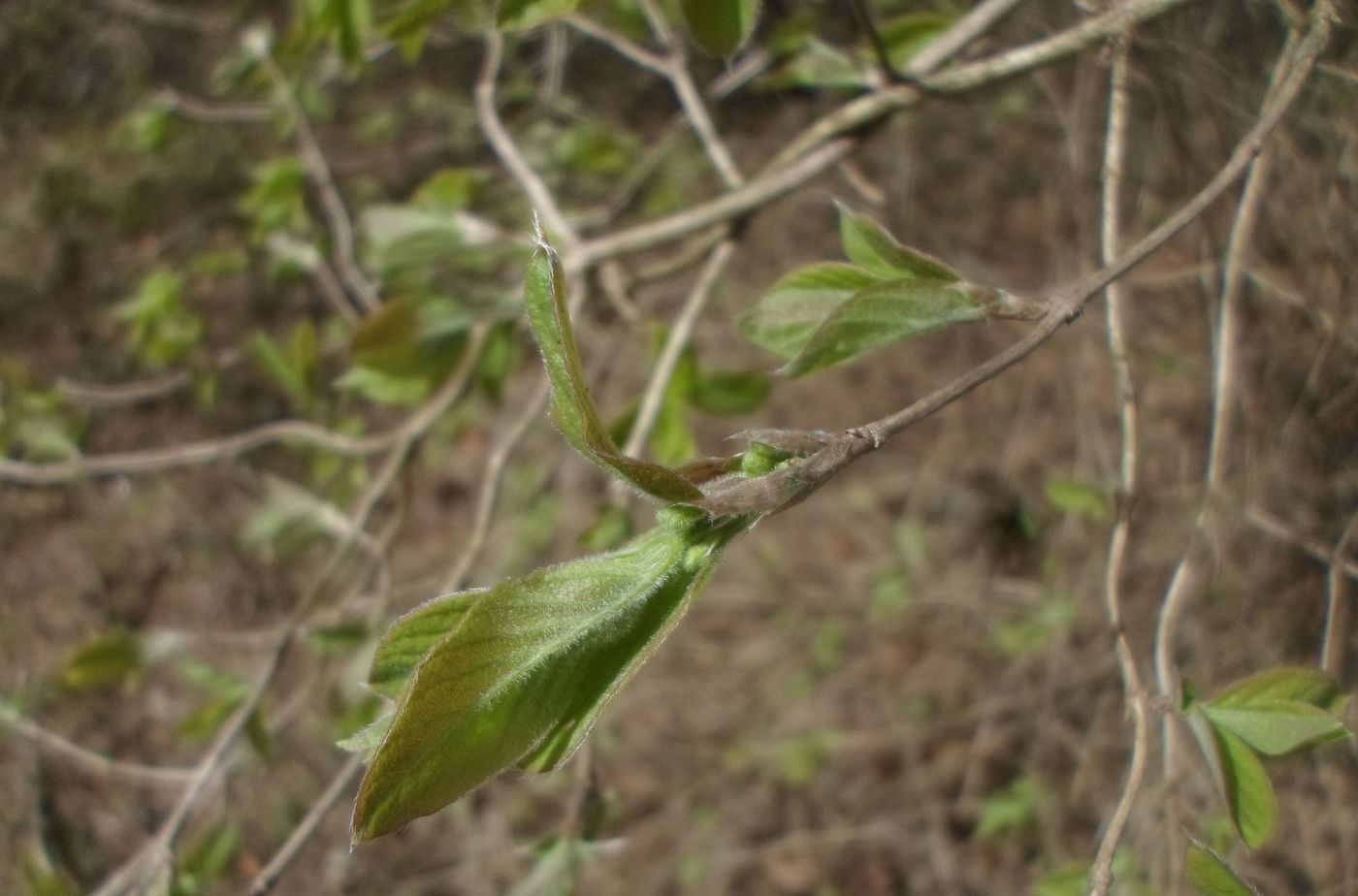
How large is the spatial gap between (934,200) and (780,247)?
0.53 m

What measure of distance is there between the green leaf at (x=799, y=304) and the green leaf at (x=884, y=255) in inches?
0.6

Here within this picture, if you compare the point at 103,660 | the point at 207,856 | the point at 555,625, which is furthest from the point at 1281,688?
the point at 103,660

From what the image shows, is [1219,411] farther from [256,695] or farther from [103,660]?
[103,660]

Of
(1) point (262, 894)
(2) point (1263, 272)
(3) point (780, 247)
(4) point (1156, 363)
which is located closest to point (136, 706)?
(3) point (780, 247)

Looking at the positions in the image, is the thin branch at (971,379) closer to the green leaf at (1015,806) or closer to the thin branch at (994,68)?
the thin branch at (994,68)

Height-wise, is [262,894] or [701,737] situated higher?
[262,894]

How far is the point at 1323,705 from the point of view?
0.79 meters

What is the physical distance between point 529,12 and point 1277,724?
74 cm

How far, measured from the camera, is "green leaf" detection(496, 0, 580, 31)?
741 millimetres

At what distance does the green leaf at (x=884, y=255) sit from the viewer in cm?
69

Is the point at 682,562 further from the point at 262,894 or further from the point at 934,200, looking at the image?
the point at 934,200

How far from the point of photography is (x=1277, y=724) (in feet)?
2.34

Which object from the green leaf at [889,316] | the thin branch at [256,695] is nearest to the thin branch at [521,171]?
the thin branch at [256,695]

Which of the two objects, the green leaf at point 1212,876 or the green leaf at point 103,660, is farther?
the green leaf at point 103,660
